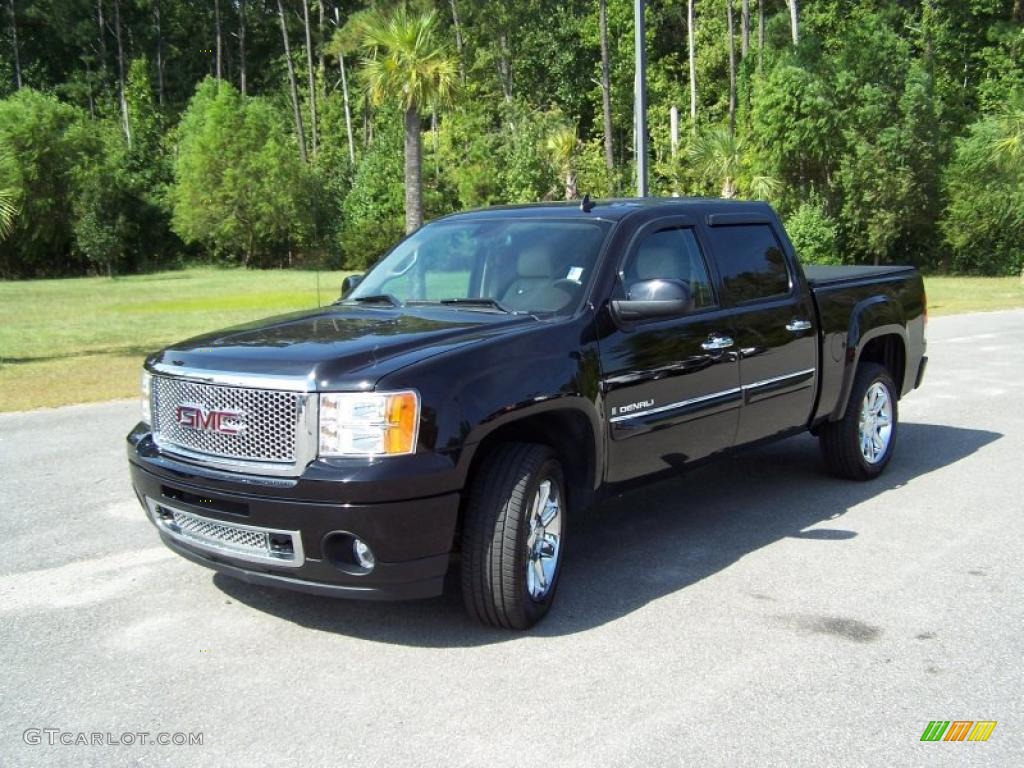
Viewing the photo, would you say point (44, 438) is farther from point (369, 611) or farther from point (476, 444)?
point (476, 444)

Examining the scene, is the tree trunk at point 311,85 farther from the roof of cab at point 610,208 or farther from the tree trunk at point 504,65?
the roof of cab at point 610,208

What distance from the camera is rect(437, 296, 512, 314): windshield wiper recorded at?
5.13 meters

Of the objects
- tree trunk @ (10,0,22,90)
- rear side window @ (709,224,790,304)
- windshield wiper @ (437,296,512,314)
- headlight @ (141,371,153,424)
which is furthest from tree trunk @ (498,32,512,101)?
headlight @ (141,371,153,424)

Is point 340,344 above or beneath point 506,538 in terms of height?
above

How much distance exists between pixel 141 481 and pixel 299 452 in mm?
1023

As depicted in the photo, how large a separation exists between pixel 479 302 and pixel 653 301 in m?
0.89

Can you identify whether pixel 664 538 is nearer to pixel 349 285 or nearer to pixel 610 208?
pixel 610 208

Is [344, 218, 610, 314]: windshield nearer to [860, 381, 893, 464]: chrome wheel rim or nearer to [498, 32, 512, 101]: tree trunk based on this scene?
[860, 381, 893, 464]: chrome wheel rim

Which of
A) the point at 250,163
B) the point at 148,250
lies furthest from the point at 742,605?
the point at 148,250

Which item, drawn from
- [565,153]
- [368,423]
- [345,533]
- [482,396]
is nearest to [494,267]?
[482,396]

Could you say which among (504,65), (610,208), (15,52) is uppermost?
(15,52)

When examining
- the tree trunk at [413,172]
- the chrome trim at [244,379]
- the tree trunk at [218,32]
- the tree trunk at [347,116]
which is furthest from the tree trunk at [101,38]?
the chrome trim at [244,379]

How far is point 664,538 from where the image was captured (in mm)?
5914

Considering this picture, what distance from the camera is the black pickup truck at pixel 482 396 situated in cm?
409
